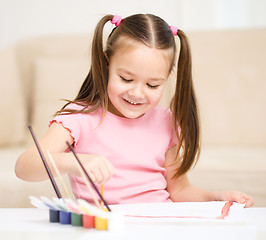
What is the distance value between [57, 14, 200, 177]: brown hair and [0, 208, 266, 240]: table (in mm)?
380

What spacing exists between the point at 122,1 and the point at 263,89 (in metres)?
0.98

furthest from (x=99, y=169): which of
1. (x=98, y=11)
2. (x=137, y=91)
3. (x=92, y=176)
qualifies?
(x=98, y=11)

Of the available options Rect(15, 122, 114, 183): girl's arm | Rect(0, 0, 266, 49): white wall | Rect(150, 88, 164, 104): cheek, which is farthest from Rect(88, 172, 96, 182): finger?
Rect(0, 0, 266, 49): white wall

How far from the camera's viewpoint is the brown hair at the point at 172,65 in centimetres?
103

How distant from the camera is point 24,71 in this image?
227 centimetres

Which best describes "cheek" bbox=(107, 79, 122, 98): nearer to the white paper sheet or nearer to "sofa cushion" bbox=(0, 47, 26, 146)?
the white paper sheet

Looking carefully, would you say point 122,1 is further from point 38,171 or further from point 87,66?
point 38,171

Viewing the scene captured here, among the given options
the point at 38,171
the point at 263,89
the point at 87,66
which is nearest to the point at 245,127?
the point at 263,89

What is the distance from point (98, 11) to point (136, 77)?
1678mm

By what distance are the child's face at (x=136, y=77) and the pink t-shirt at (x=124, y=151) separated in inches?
3.0

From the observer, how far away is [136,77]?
98 cm

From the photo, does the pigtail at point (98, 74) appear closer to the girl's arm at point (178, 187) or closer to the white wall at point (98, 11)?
the girl's arm at point (178, 187)

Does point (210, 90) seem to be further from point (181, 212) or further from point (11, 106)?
point (181, 212)

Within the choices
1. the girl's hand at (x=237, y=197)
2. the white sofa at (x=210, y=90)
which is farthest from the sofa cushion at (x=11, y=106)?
the girl's hand at (x=237, y=197)
